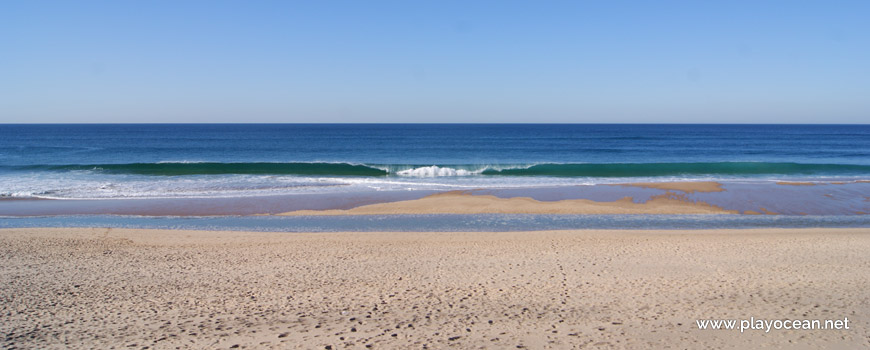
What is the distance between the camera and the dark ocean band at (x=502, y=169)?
27.8m

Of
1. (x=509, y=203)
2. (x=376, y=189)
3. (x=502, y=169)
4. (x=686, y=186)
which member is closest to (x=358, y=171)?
(x=502, y=169)

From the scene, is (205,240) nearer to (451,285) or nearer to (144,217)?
(144,217)

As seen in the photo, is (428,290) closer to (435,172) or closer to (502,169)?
(435,172)

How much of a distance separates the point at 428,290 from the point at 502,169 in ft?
75.4

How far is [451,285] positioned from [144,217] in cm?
1121

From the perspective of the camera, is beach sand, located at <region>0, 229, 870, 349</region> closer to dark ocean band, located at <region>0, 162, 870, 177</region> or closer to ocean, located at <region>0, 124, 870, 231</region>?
ocean, located at <region>0, 124, 870, 231</region>

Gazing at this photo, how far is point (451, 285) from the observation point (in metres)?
7.89

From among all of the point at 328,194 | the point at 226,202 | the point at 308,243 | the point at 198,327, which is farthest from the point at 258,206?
the point at 198,327

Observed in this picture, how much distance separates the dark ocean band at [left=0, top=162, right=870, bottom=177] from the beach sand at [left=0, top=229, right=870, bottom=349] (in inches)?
667

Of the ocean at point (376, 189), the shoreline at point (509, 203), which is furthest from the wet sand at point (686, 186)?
the ocean at point (376, 189)

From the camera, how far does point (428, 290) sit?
7.64m

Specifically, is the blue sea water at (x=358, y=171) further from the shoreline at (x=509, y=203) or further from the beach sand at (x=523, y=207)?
the beach sand at (x=523, y=207)

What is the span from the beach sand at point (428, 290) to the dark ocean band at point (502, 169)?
16.9 m

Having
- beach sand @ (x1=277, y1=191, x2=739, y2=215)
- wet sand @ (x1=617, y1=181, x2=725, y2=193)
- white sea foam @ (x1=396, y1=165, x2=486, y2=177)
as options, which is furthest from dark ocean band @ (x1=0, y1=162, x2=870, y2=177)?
beach sand @ (x1=277, y1=191, x2=739, y2=215)
